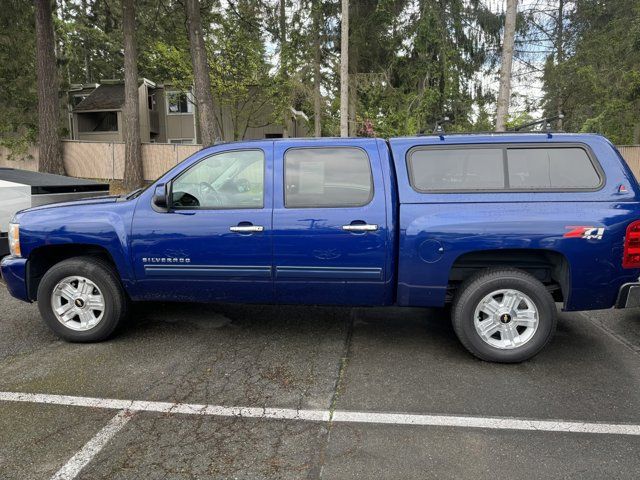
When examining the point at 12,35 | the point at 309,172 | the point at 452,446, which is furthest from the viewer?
the point at 12,35

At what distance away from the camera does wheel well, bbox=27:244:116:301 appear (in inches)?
176

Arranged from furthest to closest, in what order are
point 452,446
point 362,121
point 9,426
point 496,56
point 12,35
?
point 496,56 < point 362,121 < point 12,35 < point 9,426 < point 452,446

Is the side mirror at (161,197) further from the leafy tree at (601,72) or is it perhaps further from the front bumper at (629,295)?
the leafy tree at (601,72)

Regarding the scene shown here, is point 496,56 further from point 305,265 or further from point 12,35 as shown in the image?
point 305,265

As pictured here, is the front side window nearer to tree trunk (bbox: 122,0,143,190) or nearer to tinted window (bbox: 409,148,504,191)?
tinted window (bbox: 409,148,504,191)

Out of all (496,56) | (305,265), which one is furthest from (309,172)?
(496,56)

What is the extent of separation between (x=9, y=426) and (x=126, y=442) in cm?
82

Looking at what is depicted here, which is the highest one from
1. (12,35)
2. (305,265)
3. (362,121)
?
(12,35)

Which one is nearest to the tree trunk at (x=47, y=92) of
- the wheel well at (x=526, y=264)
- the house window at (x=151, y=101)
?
the house window at (x=151, y=101)

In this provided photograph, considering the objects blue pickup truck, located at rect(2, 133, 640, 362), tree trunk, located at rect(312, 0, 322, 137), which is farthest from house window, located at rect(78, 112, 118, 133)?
blue pickup truck, located at rect(2, 133, 640, 362)

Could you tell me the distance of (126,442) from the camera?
291 cm

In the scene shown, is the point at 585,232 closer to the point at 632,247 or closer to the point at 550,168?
the point at 632,247

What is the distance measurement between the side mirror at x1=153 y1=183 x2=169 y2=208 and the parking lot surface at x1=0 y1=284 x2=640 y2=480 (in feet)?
4.19

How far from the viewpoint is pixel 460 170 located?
13.3ft
